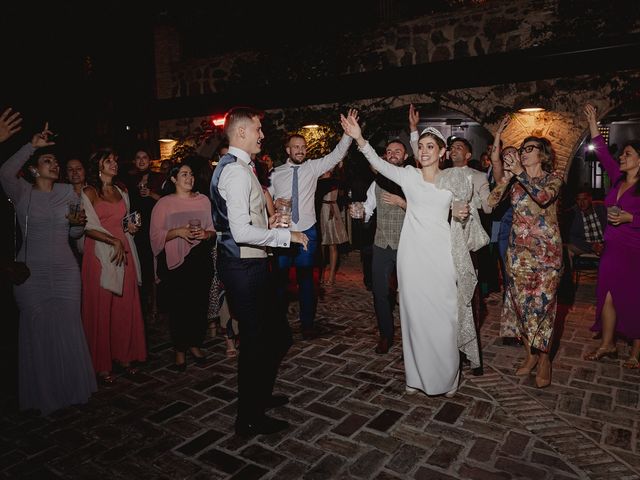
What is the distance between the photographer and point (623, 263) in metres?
4.45

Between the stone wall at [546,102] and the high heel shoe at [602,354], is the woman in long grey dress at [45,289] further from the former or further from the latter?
the stone wall at [546,102]

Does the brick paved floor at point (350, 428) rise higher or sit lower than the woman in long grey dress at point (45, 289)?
lower

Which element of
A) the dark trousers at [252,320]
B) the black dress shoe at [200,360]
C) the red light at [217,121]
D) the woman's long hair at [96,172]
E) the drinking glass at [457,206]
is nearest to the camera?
the dark trousers at [252,320]

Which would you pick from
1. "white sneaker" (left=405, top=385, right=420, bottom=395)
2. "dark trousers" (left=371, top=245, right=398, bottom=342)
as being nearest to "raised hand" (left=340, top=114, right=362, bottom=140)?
"dark trousers" (left=371, top=245, right=398, bottom=342)

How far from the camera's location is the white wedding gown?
3.63 m

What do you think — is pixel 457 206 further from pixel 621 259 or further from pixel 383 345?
pixel 621 259

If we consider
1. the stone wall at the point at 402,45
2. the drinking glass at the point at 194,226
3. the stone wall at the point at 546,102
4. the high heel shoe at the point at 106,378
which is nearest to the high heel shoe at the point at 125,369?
the high heel shoe at the point at 106,378

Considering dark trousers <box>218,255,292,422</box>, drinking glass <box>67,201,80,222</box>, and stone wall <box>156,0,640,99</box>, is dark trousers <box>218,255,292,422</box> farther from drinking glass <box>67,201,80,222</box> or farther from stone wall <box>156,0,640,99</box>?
stone wall <box>156,0,640,99</box>

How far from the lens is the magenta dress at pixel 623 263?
435 centimetres

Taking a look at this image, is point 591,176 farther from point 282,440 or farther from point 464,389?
point 282,440

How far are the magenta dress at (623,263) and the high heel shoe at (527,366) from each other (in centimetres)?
107

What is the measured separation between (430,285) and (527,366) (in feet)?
4.83

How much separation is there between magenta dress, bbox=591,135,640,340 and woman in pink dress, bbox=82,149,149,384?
4737mm

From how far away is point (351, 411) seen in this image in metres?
3.60
